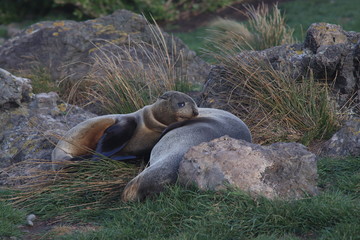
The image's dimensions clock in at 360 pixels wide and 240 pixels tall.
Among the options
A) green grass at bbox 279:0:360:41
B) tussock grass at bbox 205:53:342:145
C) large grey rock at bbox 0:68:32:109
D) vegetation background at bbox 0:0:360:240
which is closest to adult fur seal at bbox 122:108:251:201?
vegetation background at bbox 0:0:360:240

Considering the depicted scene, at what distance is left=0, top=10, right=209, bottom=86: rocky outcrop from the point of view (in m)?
10.1

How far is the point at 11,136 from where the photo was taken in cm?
684

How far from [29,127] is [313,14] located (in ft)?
43.2

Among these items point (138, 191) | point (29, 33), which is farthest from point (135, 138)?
point (29, 33)

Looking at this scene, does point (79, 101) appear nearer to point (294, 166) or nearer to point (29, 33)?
point (29, 33)

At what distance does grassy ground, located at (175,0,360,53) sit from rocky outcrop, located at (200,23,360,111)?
7509mm

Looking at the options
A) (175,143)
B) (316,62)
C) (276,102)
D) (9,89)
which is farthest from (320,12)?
(175,143)

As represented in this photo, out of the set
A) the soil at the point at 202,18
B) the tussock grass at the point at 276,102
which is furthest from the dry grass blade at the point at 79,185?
the soil at the point at 202,18

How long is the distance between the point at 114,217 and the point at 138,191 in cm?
32

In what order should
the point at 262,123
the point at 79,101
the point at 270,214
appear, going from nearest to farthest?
1. the point at 270,214
2. the point at 262,123
3. the point at 79,101

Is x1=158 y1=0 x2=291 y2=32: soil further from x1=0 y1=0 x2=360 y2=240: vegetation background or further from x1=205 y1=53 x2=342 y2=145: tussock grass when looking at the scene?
x1=0 y1=0 x2=360 y2=240: vegetation background

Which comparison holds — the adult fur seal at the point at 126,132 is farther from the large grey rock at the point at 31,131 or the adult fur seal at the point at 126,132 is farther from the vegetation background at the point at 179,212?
the vegetation background at the point at 179,212

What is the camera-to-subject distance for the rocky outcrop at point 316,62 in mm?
6969

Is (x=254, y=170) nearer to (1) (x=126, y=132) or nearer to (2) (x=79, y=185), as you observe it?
(2) (x=79, y=185)
